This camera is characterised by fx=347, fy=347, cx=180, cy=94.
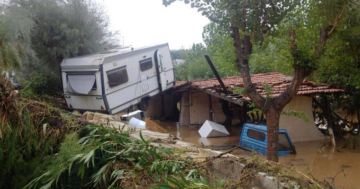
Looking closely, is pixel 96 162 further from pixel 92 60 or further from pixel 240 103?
pixel 92 60

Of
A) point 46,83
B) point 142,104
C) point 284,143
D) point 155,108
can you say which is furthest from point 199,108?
Answer: point 46,83

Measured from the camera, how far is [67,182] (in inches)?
175

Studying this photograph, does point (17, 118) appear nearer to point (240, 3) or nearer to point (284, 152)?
point (240, 3)

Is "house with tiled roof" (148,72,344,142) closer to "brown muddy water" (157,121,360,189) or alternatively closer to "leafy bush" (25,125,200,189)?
"brown muddy water" (157,121,360,189)

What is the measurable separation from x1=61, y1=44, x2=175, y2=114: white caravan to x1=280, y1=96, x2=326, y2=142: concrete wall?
604cm

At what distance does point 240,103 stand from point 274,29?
5.05 meters

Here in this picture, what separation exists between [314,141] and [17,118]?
39.9ft

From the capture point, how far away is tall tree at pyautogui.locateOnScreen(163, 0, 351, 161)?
7.11 m

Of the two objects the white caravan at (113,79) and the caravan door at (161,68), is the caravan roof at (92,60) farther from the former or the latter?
the caravan door at (161,68)

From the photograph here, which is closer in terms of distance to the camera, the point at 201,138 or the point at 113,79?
the point at 113,79

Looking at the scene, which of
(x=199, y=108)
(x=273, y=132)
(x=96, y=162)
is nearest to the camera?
(x=96, y=162)

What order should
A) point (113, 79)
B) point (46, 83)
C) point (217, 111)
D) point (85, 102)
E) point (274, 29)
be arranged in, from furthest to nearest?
point (217, 111), point (46, 83), point (85, 102), point (113, 79), point (274, 29)

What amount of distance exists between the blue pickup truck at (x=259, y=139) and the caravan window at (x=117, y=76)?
5461 mm

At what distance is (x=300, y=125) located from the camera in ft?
45.9
